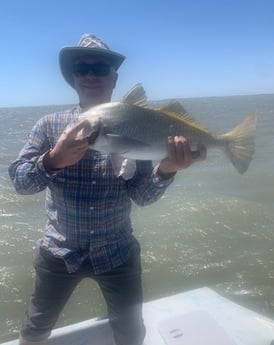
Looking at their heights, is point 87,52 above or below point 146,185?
above

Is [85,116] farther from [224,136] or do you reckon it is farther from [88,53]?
[224,136]

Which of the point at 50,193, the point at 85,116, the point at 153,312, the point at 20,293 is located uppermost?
the point at 85,116

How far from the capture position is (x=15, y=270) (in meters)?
8.03

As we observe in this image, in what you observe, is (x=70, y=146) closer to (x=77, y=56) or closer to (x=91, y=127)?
(x=91, y=127)

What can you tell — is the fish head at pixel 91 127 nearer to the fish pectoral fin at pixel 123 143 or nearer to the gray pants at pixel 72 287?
the fish pectoral fin at pixel 123 143

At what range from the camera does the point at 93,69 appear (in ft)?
10.5

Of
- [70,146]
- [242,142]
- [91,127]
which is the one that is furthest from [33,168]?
[242,142]

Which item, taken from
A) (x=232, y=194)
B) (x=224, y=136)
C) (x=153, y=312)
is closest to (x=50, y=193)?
(x=224, y=136)

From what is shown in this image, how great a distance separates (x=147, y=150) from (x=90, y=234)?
0.87 meters

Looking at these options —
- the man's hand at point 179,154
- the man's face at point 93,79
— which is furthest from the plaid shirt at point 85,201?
the man's hand at point 179,154

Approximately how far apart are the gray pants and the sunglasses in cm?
147

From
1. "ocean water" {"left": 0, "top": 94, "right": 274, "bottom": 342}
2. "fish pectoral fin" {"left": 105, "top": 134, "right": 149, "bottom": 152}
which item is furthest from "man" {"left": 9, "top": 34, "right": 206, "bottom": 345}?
"ocean water" {"left": 0, "top": 94, "right": 274, "bottom": 342}

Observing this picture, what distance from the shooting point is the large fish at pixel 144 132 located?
2803 mm

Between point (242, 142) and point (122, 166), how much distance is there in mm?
965
